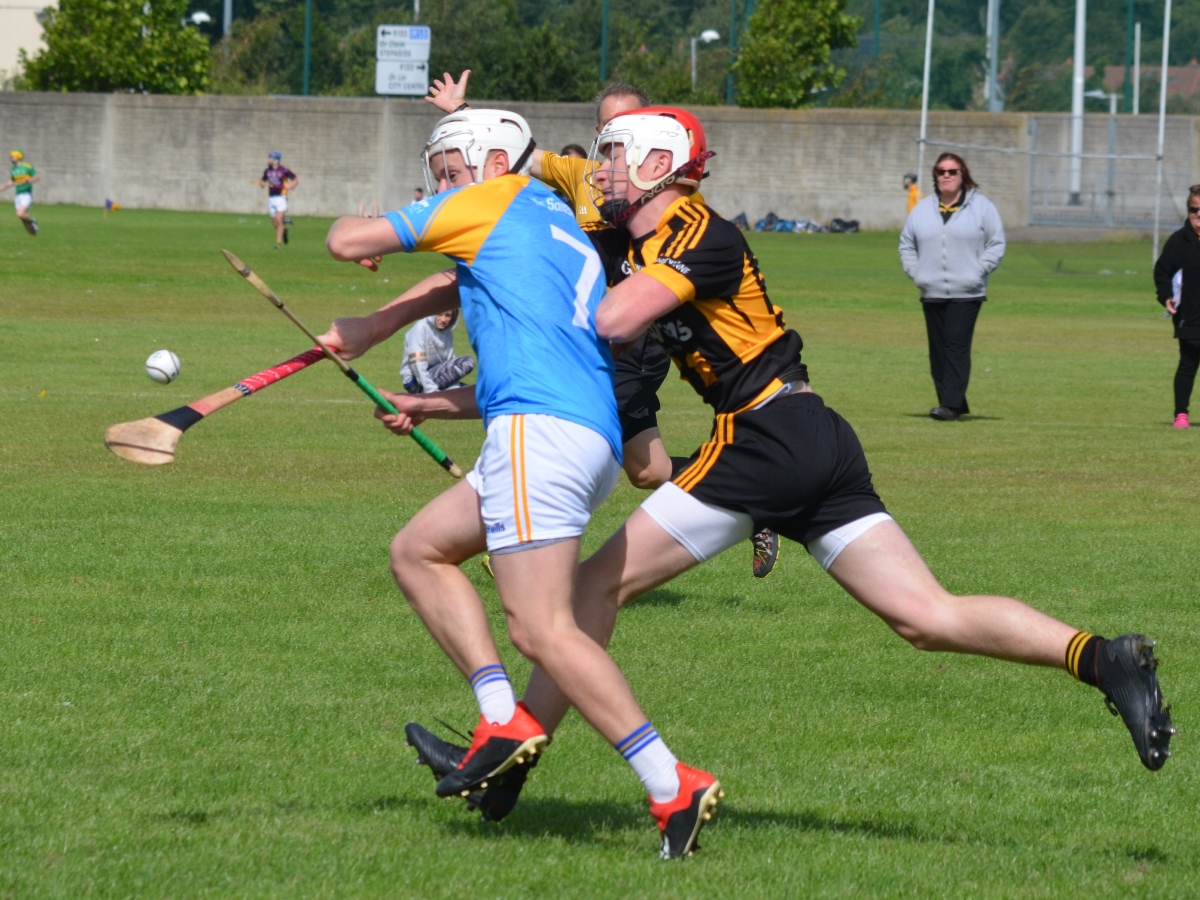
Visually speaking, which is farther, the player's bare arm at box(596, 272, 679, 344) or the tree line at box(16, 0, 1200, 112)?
the tree line at box(16, 0, 1200, 112)

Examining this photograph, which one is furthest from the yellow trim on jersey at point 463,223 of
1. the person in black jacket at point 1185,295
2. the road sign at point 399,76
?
the road sign at point 399,76

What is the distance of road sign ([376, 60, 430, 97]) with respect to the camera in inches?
2234

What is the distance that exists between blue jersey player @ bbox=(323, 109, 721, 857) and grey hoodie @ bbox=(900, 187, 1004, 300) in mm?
11445

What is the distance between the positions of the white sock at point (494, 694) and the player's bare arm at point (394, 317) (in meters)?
→ 1.00

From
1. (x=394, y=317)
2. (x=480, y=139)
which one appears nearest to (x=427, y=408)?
(x=394, y=317)

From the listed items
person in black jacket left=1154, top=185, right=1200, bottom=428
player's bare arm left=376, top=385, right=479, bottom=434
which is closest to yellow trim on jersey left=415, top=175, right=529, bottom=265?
player's bare arm left=376, top=385, right=479, bottom=434

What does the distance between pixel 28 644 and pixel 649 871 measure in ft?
11.5

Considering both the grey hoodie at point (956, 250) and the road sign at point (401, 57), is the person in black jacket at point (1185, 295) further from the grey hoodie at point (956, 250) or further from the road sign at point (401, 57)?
the road sign at point (401, 57)

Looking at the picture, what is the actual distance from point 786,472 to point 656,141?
1.02 metres

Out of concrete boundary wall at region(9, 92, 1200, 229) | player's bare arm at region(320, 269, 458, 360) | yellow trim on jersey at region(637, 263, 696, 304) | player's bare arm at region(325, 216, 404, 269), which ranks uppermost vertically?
concrete boundary wall at region(9, 92, 1200, 229)

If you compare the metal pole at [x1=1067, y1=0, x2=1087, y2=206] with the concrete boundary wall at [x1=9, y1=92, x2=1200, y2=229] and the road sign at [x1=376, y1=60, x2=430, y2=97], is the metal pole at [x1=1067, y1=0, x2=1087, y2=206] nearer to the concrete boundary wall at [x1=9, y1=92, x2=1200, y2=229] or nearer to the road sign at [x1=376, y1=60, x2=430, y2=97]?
the concrete boundary wall at [x1=9, y1=92, x2=1200, y2=229]

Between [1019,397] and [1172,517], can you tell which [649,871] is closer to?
[1172,517]

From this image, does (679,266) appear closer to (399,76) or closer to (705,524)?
(705,524)

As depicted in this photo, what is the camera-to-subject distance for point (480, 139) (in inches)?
193
